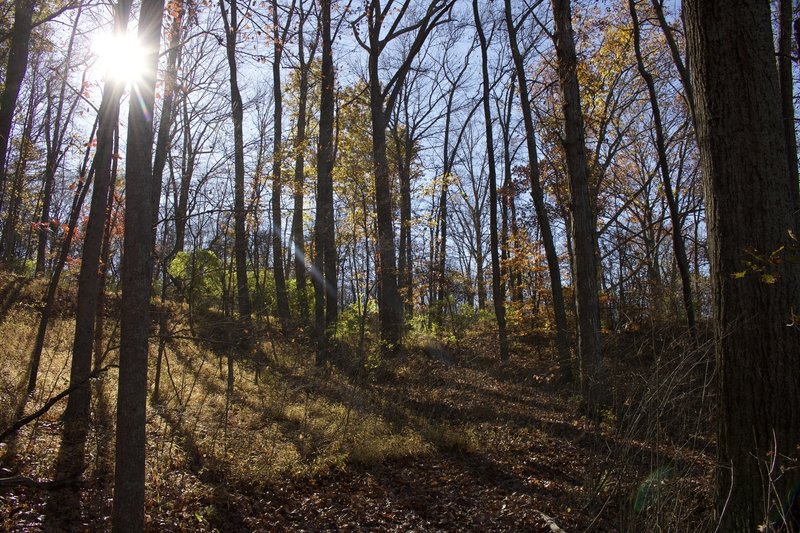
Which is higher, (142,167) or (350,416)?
(142,167)

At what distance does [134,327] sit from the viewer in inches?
156

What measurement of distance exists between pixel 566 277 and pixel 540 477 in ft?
54.6

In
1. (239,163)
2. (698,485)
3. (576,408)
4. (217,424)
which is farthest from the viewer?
(239,163)

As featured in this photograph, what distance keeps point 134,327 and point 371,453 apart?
4159 millimetres

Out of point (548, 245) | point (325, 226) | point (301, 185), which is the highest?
point (301, 185)

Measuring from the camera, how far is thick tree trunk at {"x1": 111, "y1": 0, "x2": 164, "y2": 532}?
388cm

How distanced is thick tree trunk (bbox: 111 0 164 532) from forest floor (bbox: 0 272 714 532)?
49 cm

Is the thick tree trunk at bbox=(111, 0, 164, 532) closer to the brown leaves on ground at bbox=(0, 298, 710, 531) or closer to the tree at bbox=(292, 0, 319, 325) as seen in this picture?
the brown leaves on ground at bbox=(0, 298, 710, 531)

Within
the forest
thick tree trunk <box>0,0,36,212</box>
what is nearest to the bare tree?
the forest

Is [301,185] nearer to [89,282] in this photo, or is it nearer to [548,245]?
[548,245]

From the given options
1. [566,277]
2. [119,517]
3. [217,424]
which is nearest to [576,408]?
[217,424]

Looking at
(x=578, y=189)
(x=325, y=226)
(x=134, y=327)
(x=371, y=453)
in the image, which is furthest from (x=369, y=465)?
(x=325, y=226)

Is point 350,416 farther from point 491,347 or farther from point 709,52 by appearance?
point 491,347

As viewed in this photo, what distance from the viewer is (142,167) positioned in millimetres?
4004
